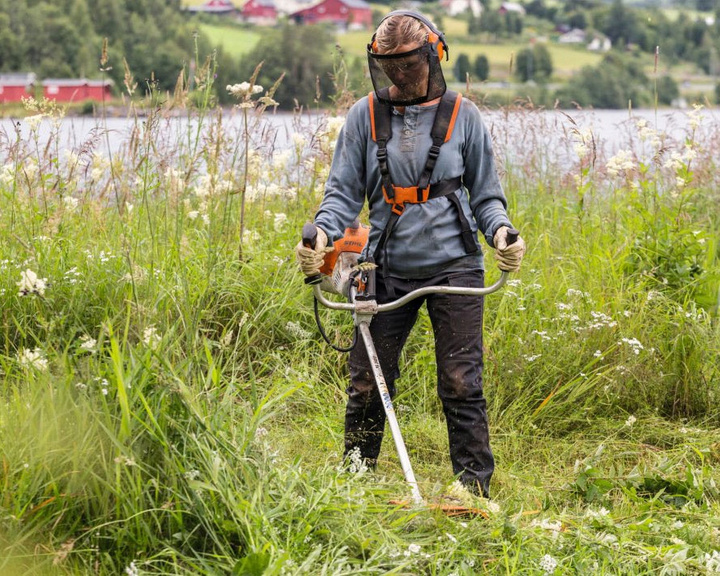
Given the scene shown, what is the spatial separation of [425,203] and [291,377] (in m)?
1.63

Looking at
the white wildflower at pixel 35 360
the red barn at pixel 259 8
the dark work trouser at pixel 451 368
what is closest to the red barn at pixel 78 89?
the dark work trouser at pixel 451 368

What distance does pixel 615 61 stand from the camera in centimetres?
1508

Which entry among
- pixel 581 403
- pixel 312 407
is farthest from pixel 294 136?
pixel 581 403

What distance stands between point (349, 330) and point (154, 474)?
247 centimetres

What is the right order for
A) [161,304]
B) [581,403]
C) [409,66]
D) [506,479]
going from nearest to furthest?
[409,66] < [161,304] < [506,479] < [581,403]

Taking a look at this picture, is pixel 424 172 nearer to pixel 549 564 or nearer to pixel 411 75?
pixel 411 75

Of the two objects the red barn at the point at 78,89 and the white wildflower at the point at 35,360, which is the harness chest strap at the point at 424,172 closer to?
the white wildflower at the point at 35,360

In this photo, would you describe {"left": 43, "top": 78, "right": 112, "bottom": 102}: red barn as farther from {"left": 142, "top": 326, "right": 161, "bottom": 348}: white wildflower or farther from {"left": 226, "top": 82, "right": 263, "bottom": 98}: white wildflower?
{"left": 142, "top": 326, "right": 161, "bottom": 348}: white wildflower

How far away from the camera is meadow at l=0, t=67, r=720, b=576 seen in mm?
2861

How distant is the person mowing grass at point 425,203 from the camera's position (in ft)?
11.8

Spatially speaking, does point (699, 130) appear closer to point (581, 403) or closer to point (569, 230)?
point (569, 230)

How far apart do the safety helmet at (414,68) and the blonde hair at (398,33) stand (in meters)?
0.02

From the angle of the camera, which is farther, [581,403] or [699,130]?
[699,130]

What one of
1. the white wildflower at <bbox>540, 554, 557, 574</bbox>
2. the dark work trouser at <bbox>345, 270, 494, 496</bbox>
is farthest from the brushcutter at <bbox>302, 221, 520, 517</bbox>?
the white wildflower at <bbox>540, 554, 557, 574</bbox>
